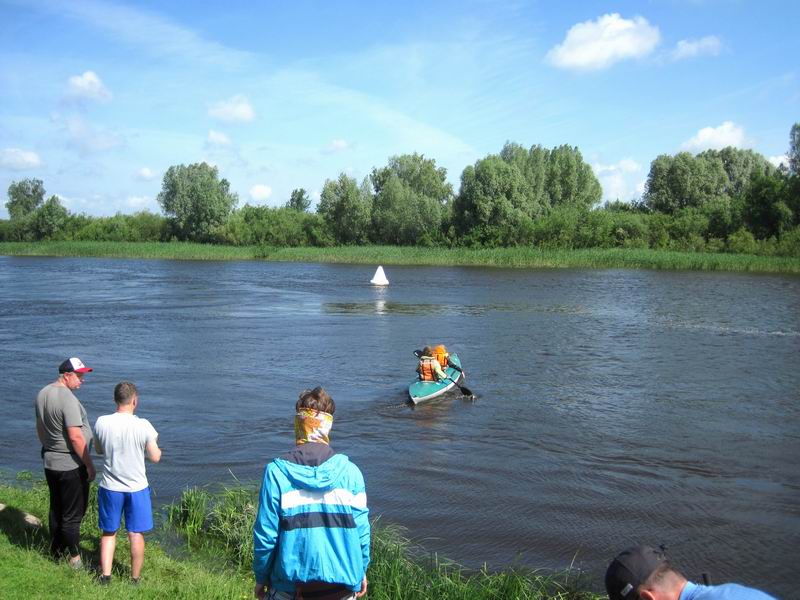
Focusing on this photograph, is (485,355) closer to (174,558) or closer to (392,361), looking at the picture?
(392,361)

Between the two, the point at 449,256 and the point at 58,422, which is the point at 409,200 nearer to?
the point at 449,256

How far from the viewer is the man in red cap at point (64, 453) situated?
662 cm

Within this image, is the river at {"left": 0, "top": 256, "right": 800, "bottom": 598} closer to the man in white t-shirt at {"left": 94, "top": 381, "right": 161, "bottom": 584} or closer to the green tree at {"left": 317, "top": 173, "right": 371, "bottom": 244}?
the man in white t-shirt at {"left": 94, "top": 381, "right": 161, "bottom": 584}

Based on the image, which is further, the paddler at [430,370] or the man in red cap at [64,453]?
the paddler at [430,370]

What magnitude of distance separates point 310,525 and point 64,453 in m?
3.69

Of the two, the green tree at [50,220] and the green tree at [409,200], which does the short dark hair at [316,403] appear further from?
the green tree at [50,220]

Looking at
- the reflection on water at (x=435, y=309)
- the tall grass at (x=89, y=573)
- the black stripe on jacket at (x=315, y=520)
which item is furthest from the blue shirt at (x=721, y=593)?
the reflection on water at (x=435, y=309)

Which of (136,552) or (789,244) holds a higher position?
(789,244)

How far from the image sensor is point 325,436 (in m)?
4.18

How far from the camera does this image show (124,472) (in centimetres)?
625

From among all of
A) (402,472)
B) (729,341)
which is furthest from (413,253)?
(402,472)

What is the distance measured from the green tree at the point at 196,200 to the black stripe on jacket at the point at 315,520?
307ft

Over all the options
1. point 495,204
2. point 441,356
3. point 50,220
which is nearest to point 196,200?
point 50,220

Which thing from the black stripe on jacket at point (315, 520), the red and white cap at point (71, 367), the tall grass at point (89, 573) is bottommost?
the tall grass at point (89, 573)
